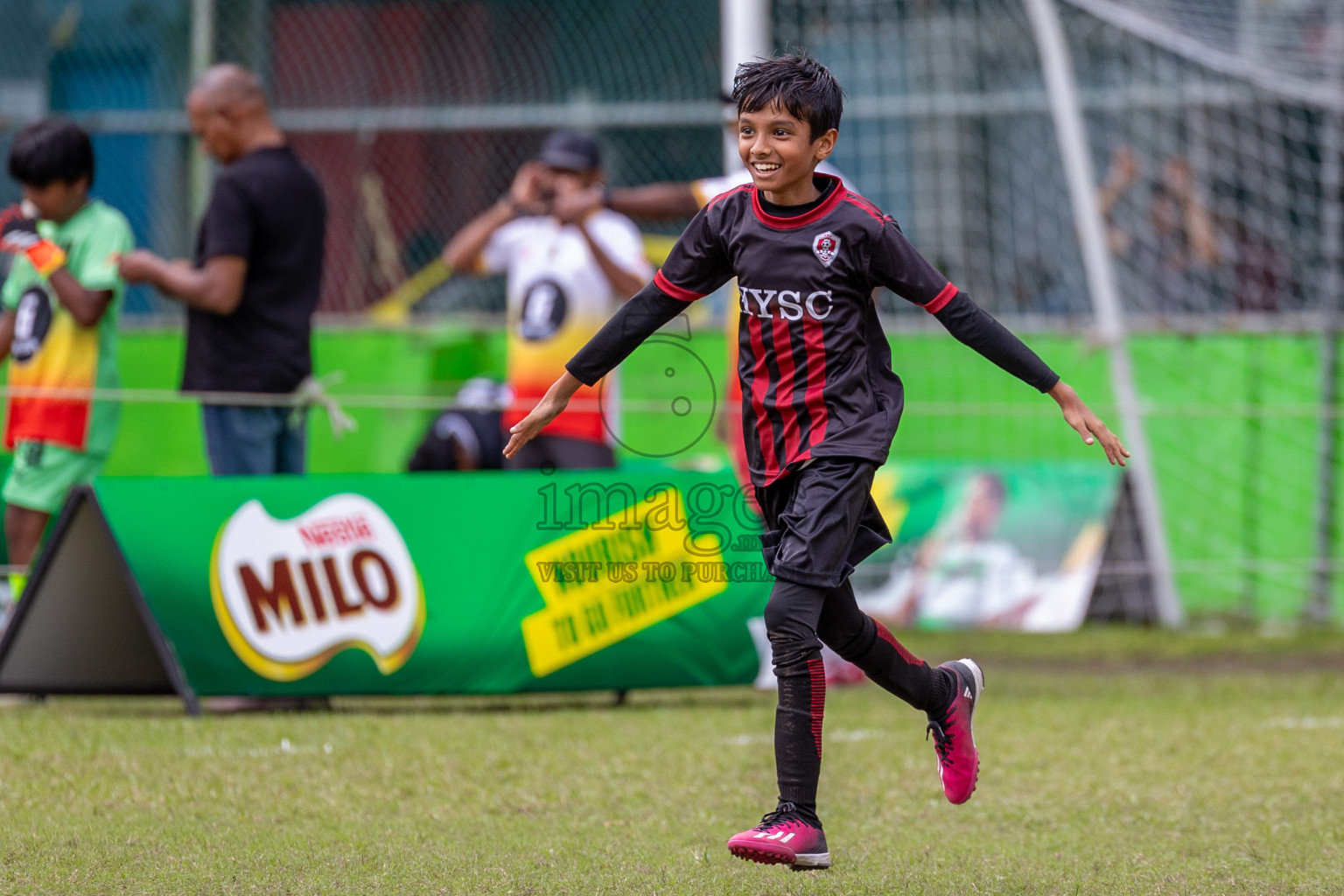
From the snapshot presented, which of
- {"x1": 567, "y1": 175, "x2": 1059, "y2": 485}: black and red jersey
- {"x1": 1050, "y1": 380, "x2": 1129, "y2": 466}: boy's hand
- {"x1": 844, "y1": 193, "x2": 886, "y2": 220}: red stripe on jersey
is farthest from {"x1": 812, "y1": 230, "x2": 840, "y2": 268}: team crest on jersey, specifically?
{"x1": 1050, "y1": 380, "x2": 1129, "y2": 466}: boy's hand

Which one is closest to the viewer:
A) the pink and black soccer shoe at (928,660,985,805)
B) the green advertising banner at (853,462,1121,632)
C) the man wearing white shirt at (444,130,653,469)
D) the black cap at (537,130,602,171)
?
the pink and black soccer shoe at (928,660,985,805)

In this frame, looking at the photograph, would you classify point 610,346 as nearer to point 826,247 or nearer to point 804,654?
point 826,247

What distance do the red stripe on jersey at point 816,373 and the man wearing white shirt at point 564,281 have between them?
3714 mm

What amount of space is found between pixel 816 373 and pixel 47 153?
4.10 m

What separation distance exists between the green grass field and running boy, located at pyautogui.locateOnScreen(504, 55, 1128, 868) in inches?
21.7

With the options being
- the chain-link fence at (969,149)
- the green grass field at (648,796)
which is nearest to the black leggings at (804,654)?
the green grass field at (648,796)

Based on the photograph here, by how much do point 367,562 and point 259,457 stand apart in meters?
0.79

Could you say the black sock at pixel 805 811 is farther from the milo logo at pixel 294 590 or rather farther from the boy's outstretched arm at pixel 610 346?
the milo logo at pixel 294 590

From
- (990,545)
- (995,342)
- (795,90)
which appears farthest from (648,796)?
(990,545)

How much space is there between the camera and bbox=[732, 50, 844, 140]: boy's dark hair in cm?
392

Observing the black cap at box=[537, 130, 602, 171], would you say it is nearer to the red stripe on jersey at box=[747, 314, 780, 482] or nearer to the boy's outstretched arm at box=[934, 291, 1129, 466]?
the red stripe on jersey at box=[747, 314, 780, 482]

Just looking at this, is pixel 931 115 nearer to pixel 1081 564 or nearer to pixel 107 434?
pixel 1081 564

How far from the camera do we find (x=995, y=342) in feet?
13.0

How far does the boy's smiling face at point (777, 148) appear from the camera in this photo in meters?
3.90
